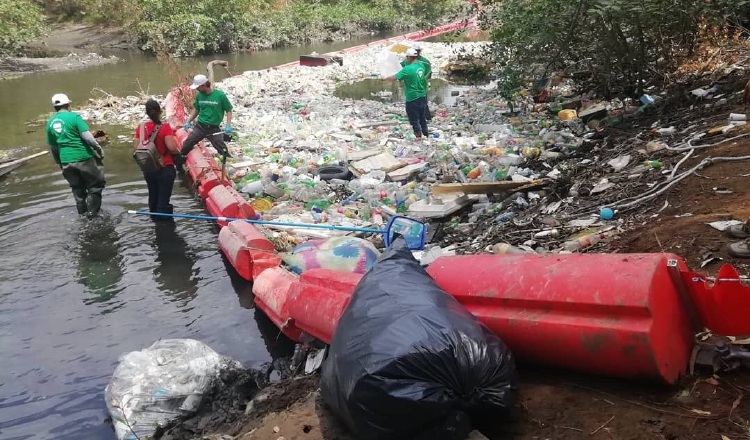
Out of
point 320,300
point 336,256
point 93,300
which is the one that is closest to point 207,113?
point 93,300

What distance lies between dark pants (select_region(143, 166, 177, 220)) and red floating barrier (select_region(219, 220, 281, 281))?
5.90 ft

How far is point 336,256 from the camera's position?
4602 mm

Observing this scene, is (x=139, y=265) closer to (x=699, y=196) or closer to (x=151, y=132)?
(x=151, y=132)

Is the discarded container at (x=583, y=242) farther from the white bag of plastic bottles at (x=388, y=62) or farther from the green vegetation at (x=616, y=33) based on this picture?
the white bag of plastic bottles at (x=388, y=62)

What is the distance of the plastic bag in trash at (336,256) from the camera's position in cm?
449

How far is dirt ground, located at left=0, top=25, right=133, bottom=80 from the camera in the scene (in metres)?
22.0

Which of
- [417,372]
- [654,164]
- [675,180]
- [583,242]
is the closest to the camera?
[417,372]

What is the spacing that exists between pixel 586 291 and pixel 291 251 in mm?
3337

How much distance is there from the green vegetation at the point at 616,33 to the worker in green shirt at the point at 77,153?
567cm

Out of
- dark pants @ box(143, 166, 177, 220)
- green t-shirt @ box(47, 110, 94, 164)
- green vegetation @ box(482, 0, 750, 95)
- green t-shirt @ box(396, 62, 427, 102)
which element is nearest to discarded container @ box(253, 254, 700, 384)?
dark pants @ box(143, 166, 177, 220)

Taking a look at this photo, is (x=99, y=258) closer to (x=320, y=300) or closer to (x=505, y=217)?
(x=320, y=300)

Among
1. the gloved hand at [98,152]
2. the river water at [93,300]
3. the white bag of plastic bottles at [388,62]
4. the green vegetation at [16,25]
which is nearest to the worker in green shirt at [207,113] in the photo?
the river water at [93,300]

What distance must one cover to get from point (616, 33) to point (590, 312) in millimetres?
6341

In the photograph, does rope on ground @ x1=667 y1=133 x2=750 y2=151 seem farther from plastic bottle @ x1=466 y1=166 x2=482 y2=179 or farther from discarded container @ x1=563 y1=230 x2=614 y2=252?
plastic bottle @ x1=466 y1=166 x2=482 y2=179
